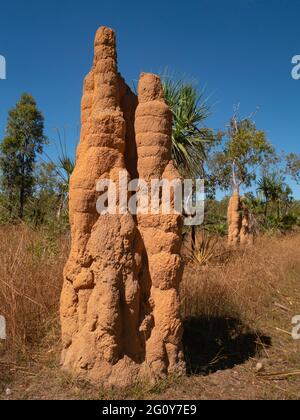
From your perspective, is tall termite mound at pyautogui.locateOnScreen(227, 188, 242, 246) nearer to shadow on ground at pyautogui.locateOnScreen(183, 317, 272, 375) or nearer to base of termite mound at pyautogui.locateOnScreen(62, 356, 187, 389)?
shadow on ground at pyautogui.locateOnScreen(183, 317, 272, 375)

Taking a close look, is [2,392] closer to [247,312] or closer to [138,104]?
[138,104]

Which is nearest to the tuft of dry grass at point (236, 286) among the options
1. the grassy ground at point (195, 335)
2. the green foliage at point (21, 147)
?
the grassy ground at point (195, 335)

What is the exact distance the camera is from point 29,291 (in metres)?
4.85

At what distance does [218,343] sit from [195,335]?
307mm

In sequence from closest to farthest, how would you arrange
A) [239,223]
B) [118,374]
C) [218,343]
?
1. [118,374]
2. [218,343]
3. [239,223]

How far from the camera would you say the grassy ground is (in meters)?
3.46

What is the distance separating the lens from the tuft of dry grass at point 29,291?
428cm

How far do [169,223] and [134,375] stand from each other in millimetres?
1435

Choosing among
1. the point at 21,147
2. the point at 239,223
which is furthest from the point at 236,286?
the point at 21,147

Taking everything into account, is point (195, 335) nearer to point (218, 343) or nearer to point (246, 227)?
point (218, 343)

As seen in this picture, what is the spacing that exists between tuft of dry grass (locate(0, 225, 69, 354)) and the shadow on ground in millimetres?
1771

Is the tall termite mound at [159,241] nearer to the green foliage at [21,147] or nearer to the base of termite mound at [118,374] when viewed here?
the base of termite mound at [118,374]

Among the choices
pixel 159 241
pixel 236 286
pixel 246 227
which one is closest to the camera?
pixel 159 241

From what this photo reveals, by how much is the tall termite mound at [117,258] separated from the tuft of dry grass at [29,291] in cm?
86
